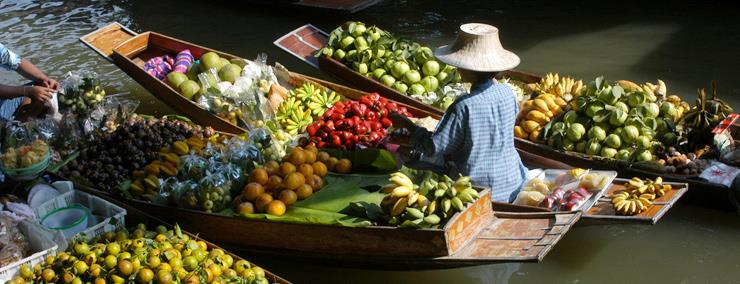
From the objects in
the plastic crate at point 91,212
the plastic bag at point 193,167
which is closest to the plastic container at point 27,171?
the plastic crate at point 91,212

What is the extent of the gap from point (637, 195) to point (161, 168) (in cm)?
282

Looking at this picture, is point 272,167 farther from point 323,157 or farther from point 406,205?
point 406,205

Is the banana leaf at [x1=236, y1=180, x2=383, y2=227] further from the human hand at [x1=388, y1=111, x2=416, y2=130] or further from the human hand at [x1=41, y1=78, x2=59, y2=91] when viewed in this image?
the human hand at [x1=41, y1=78, x2=59, y2=91]

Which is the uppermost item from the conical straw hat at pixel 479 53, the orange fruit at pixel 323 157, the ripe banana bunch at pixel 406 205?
the conical straw hat at pixel 479 53

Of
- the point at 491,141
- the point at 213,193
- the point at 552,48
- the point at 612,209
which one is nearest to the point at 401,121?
the point at 491,141

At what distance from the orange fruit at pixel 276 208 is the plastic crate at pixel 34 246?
3.54 ft

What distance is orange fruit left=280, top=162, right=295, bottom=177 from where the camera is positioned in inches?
168

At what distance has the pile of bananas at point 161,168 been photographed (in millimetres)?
4480

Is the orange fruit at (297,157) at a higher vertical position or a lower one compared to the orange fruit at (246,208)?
higher

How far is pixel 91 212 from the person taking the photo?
4.25 meters

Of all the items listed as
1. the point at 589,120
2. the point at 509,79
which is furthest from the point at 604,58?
the point at 589,120

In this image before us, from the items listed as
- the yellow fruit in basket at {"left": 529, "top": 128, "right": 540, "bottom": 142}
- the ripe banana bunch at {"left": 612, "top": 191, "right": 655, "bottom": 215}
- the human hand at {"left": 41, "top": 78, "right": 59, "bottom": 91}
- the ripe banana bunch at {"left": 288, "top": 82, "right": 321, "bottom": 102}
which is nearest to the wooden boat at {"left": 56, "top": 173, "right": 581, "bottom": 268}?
the ripe banana bunch at {"left": 612, "top": 191, "right": 655, "bottom": 215}

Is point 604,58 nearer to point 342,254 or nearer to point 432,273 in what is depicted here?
point 432,273

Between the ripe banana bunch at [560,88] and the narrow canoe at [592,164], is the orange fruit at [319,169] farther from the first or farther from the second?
the ripe banana bunch at [560,88]
